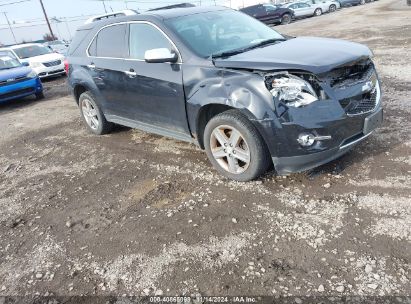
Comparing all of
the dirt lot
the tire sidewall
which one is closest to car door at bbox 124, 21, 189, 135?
the dirt lot

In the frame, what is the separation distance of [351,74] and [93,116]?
4254 mm

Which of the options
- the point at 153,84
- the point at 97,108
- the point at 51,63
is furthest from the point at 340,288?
the point at 51,63

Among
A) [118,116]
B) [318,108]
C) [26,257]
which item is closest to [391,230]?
[318,108]

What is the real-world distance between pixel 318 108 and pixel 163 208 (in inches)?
70.9

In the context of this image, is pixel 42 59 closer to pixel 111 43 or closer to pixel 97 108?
pixel 97 108

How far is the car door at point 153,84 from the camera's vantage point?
4.39 meters

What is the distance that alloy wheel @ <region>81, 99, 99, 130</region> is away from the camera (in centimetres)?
632

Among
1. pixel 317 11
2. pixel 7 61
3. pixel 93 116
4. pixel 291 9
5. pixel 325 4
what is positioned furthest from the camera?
pixel 325 4

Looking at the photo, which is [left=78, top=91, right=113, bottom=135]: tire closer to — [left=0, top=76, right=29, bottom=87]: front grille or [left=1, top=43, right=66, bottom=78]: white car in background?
[left=0, top=76, right=29, bottom=87]: front grille

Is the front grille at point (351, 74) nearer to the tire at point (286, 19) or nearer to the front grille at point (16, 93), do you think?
the front grille at point (16, 93)

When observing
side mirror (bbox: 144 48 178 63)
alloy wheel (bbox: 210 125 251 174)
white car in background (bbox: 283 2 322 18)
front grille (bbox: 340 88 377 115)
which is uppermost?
side mirror (bbox: 144 48 178 63)

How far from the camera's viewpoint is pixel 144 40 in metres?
4.82

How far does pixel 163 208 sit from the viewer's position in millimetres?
3891

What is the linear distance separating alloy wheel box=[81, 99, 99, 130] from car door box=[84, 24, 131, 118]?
0.61 m
